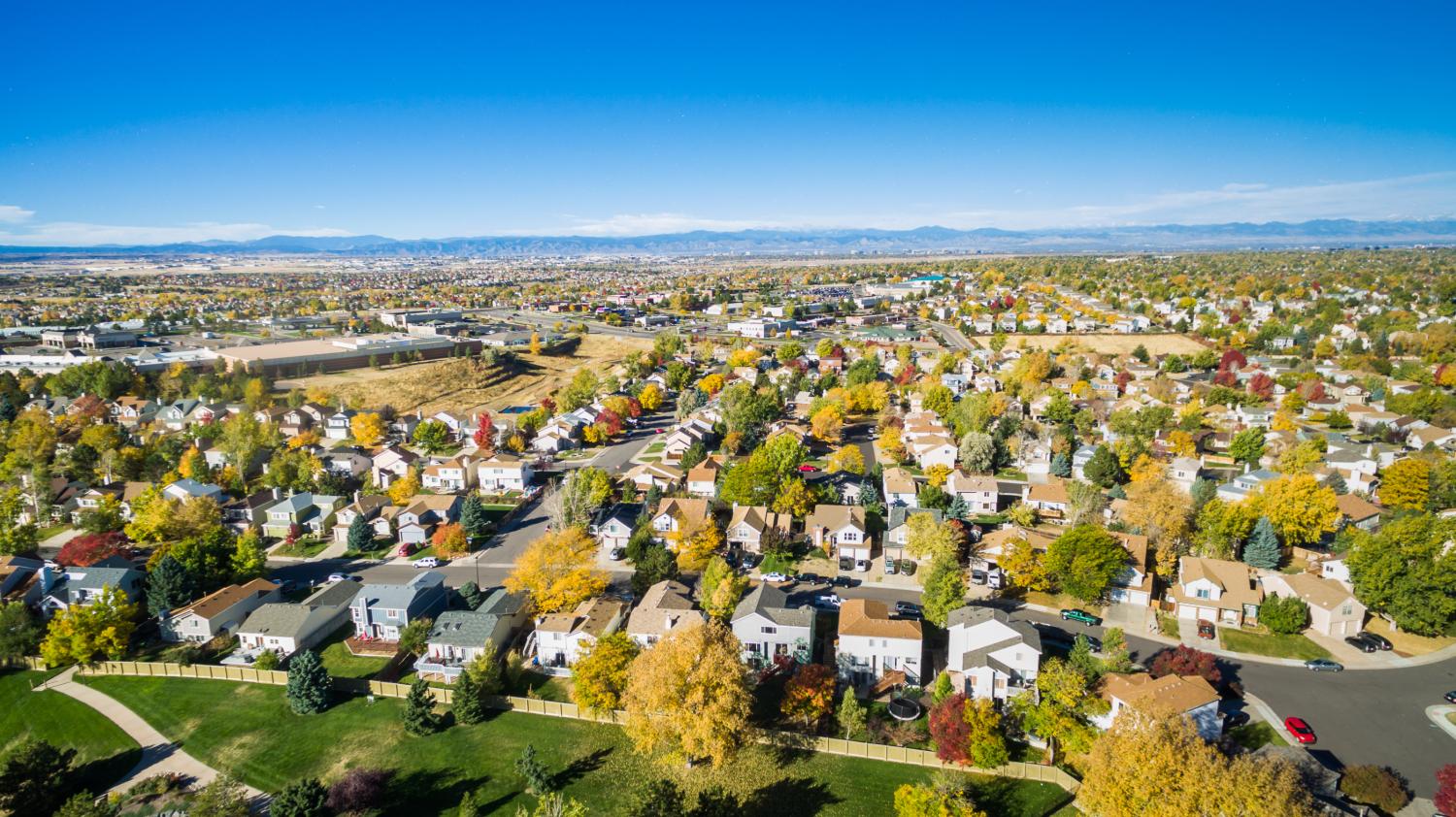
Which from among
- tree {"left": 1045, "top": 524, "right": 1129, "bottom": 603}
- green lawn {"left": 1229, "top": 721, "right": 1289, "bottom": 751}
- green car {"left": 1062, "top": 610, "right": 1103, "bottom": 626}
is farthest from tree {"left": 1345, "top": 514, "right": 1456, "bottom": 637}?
green lawn {"left": 1229, "top": 721, "right": 1289, "bottom": 751}

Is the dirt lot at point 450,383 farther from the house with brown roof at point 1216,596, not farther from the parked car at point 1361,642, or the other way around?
the parked car at point 1361,642

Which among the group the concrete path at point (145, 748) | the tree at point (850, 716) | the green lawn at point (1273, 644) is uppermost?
the tree at point (850, 716)

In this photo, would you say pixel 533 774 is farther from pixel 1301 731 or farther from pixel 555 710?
pixel 1301 731

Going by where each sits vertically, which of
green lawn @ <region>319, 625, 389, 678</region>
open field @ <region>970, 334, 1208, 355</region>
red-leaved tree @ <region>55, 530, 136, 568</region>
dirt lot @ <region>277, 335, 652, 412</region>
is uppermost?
open field @ <region>970, 334, 1208, 355</region>

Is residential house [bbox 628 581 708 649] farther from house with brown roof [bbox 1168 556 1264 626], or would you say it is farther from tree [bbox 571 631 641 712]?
house with brown roof [bbox 1168 556 1264 626]

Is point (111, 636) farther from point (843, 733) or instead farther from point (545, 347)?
point (545, 347)

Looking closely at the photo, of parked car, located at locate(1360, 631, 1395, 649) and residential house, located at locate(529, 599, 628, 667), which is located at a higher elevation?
residential house, located at locate(529, 599, 628, 667)

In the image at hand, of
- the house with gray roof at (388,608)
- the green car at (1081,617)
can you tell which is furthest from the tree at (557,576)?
the green car at (1081,617)
